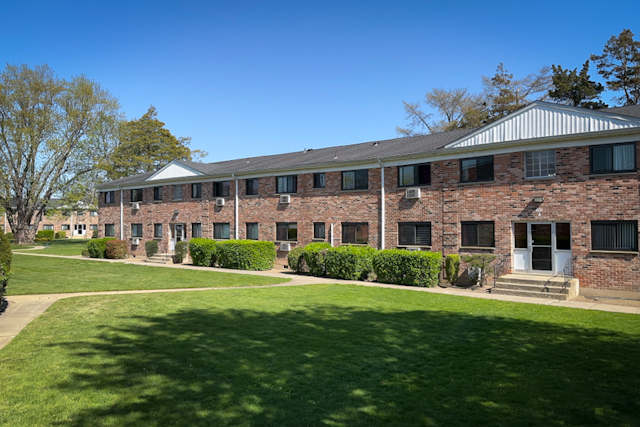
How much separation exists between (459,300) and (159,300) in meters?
8.69

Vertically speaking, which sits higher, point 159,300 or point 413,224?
point 413,224

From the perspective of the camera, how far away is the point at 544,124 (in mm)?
15812

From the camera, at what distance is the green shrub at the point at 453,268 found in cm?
1709

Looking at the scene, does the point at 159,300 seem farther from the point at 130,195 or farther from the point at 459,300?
the point at 130,195

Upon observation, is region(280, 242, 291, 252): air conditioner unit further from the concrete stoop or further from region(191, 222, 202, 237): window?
the concrete stoop

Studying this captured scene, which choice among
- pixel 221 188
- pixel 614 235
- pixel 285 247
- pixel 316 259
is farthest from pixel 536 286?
pixel 221 188

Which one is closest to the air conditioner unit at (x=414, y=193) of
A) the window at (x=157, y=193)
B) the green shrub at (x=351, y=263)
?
the green shrub at (x=351, y=263)

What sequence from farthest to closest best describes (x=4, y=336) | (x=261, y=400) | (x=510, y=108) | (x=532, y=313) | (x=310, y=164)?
(x=510, y=108) < (x=310, y=164) < (x=532, y=313) < (x=4, y=336) < (x=261, y=400)

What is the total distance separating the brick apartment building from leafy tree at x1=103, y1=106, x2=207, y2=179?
92.7 feet

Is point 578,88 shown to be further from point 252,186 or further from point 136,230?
point 136,230

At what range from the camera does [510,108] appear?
3712cm

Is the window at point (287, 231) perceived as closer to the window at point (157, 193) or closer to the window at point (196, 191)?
the window at point (196, 191)

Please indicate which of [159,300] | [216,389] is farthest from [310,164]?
[216,389]

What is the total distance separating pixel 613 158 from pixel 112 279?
1852 centimetres
